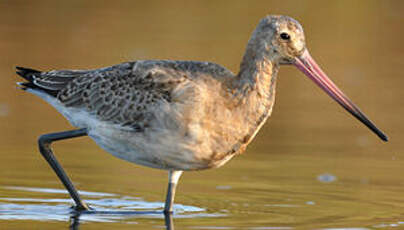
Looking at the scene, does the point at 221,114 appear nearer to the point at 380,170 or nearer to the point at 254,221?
the point at 254,221

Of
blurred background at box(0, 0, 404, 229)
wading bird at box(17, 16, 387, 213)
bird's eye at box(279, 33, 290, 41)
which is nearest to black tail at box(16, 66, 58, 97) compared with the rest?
wading bird at box(17, 16, 387, 213)

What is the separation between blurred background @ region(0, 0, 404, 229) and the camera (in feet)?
31.0

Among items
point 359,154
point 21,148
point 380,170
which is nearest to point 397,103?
point 359,154

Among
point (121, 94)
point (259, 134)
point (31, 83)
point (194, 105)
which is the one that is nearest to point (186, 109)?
point (194, 105)

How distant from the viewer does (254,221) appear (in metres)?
8.78

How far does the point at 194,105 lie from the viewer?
8500 mm

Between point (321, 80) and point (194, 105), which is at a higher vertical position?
point (321, 80)

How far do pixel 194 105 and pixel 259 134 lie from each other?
4.46m

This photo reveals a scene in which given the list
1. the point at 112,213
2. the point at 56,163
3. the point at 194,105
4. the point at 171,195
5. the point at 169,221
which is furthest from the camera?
the point at 56,163

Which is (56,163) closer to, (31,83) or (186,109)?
(31,83)

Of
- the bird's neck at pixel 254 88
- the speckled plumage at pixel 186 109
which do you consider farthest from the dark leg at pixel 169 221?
the bird's neck at pixel 254 88

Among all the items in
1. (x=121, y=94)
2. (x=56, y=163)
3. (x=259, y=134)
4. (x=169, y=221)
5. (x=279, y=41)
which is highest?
(x=259, y=134)

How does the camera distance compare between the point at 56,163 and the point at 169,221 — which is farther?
the point at 56,163

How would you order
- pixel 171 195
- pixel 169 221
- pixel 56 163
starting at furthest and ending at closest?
pixel 56 163, pixel 171 195, pixel 169 221
